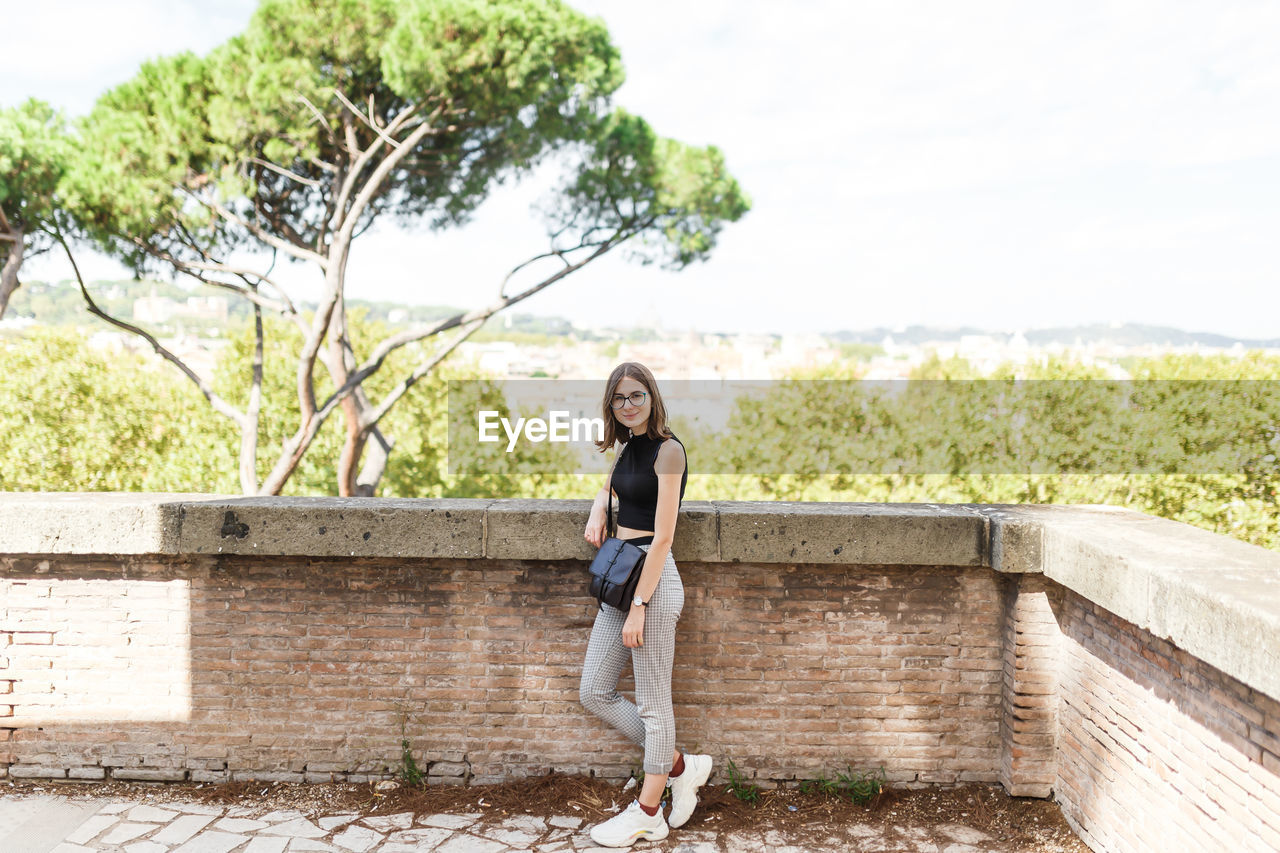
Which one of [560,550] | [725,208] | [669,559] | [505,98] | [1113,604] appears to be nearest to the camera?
[1113,604]

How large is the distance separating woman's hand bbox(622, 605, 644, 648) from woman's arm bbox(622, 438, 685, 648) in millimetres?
68

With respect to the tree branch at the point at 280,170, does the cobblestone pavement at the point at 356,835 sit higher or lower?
lower

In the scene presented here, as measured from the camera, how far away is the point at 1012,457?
43.1ft

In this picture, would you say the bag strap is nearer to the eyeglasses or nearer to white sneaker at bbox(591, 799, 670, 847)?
the eyeglasses

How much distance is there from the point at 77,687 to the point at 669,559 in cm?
280

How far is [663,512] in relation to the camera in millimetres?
3158

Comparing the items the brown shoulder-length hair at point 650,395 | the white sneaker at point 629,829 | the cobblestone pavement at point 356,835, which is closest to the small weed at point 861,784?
the cobblestone pavement at point 356,835

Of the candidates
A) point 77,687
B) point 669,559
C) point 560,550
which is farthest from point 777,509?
point 77,687

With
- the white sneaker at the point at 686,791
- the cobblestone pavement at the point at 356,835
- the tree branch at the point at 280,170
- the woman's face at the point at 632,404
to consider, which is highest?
the tree branch at the point at 280,170

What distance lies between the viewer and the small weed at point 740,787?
373 centimetres

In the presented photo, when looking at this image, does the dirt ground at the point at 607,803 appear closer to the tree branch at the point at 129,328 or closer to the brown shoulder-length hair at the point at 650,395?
the brown shoulder-length hair at the point at 650,395

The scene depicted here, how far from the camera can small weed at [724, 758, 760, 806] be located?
3.73m

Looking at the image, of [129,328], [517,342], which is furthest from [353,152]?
[517,342]

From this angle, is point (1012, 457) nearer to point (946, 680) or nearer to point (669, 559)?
point (946, 680)
